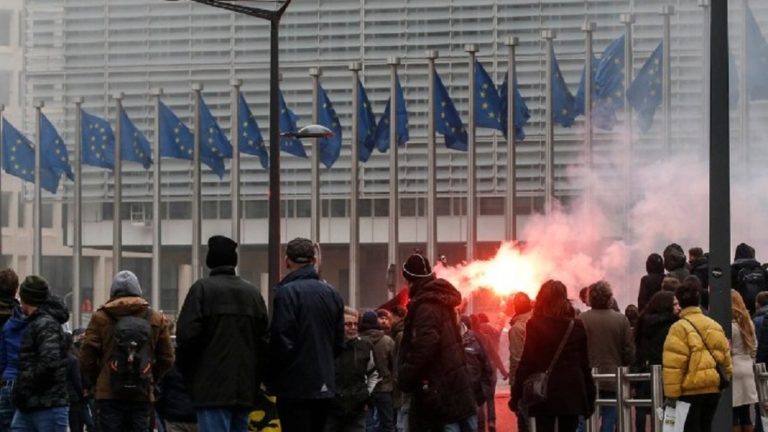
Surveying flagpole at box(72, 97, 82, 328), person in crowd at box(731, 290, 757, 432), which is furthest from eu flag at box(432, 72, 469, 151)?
person in crowd at box(731, 290, 757, 432)

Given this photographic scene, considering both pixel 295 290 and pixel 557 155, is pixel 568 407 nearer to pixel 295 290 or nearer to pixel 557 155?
pixel 295 290

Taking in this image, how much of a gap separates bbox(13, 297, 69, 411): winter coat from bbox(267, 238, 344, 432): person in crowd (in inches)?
89.3

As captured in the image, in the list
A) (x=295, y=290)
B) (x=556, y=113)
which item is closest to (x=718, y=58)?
(x=295, y=290)

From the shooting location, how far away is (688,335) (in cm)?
1388

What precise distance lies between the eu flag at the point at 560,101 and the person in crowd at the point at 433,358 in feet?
104

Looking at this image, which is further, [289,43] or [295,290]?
[289,43]

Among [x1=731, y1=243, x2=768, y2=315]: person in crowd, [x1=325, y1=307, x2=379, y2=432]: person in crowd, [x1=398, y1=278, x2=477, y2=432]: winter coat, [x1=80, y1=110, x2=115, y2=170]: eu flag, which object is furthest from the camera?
[x1=80, y1=110, x2=115, y2=170]: eu flag

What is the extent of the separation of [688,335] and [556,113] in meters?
31.6

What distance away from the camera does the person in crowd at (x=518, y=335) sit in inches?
728

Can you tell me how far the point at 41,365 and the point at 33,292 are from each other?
53 cm

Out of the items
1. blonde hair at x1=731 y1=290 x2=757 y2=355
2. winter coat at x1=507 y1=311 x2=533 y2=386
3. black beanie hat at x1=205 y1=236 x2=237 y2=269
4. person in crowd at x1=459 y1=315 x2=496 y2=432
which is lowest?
person in crowd at x1=459 y1=315 x2=496 y2=432

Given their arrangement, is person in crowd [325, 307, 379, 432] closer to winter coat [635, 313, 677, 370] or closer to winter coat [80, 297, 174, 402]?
winter coat [80, 297, 174, 402]

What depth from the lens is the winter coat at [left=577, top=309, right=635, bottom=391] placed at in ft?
59.4

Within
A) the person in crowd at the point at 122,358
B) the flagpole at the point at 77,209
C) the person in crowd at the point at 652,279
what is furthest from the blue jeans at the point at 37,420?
the flagpole at the point at 77,209
